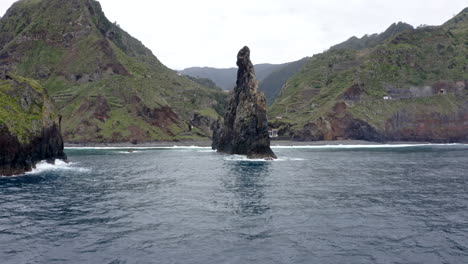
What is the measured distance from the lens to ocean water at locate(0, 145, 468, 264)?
24859mm

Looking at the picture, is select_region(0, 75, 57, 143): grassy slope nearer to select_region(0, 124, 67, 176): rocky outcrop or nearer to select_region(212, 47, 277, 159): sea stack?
select_region(0, 124, 67, 176): rocky outcrop

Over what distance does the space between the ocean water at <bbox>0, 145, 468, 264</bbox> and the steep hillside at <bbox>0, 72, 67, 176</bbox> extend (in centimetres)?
752

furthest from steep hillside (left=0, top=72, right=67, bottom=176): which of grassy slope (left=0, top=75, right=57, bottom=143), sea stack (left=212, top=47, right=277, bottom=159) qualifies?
sea stack (left=212, top=47, right=277, bottom=159)

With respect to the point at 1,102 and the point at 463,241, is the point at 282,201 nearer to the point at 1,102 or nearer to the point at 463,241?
the point at 463,241

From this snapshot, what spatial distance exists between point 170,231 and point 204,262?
25.1ft

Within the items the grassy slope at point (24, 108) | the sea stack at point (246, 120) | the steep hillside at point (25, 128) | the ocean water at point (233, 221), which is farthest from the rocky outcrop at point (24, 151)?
the sea stack at point (246, 120)

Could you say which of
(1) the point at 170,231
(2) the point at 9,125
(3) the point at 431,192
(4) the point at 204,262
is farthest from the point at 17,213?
(3) the point at 431,192

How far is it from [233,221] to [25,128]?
54662mm

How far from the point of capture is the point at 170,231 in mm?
30219

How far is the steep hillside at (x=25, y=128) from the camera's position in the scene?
63.6 m

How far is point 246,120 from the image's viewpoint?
118500 millimetres

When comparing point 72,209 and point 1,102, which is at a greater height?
point 1,102

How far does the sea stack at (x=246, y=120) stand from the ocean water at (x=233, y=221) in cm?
5434

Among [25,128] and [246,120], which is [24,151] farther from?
[246,120]
